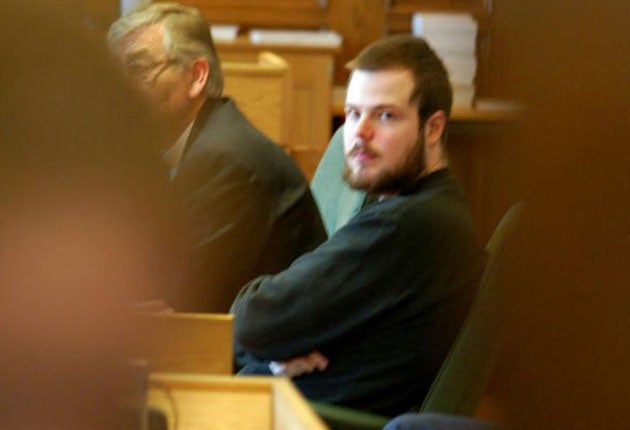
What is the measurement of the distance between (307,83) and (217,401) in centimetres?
370

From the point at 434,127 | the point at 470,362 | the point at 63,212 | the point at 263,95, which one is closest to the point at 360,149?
the point at 434,127

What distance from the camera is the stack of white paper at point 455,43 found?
14.9ft

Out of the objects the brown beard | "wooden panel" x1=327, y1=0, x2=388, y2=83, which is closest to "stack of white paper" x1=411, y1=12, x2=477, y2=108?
"wooden panel" x1=327, y1=0, x2=388, y2=83

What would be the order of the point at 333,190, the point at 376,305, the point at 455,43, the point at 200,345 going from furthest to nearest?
1. the point at 455,43
2. the point at 333,190
3. the point at 376,305
4. the point at 200,345

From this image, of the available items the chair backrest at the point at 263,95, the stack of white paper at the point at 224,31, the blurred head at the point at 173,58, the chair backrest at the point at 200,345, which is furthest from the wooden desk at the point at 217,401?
the stack of white paper at the point at 224,31

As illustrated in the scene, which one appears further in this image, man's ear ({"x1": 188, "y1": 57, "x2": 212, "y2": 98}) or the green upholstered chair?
man's ear ({"x1": 188, "y1": 57, "x2": 212, "y2": 98})

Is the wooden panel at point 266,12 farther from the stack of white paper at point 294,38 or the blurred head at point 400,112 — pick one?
the blurred head at point 400,112

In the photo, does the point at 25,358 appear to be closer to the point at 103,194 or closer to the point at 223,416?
the point at 103,194

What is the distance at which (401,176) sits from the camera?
208cm

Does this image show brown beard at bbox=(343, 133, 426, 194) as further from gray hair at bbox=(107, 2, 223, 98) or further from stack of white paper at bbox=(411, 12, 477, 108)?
stack of white paper at bbox=(411, 12, 477, 108)

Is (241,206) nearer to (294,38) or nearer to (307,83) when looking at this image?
(307,83)

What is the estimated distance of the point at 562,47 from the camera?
0.51 feet

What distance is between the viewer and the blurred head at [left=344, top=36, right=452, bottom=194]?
6.92 ft

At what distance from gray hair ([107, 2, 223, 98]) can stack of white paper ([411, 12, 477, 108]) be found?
203cm
